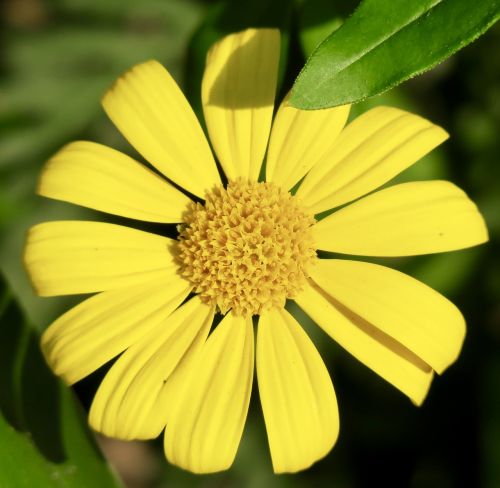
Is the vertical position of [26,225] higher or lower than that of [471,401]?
higher

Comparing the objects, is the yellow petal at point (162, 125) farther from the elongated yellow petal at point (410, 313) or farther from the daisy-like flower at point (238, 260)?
the elongated yellow petal at point (410, 313)

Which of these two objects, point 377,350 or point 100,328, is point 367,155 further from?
point 100,328

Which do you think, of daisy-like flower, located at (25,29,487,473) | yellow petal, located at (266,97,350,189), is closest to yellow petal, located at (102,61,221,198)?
daisy-like flower, located at (25,29,487,473)

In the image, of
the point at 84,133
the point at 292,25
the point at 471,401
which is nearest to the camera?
the point at 292,25

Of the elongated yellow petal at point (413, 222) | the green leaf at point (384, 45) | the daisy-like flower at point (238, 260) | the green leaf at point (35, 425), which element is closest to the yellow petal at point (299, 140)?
the daisy-like flower at point (238, 260)

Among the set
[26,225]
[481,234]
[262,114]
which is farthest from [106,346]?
[26,225]

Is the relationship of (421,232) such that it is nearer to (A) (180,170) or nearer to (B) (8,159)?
(A) (180,170)

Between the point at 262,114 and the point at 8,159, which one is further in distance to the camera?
the point at 8,159
